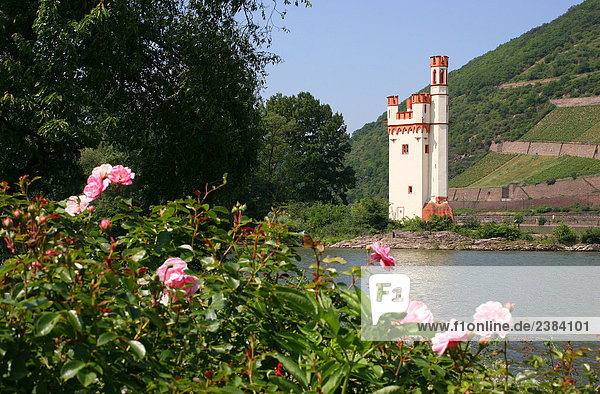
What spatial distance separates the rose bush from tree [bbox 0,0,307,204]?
555cm

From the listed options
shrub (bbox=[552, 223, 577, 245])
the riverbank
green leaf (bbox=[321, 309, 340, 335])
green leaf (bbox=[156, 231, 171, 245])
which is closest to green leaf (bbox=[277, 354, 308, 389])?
green leaf (bbox=[321, 309, 340, 335])

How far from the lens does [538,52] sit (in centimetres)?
10419

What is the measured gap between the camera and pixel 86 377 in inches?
51.8

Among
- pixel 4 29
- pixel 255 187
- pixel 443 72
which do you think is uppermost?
pixel 443 72

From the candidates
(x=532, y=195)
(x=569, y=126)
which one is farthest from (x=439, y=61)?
(x=569, y=126)

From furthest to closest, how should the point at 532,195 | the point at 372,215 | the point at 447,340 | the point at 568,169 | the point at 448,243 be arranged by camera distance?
the point at 568,169, the point at 532,195, the point at 372,215, the point at 448,243, the point at 447,340

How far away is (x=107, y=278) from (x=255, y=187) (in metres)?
34.6

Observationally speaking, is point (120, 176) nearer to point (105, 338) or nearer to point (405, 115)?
point (105, 338)

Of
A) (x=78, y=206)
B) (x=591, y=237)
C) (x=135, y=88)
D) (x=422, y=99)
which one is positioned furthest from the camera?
(x=422, y=99)

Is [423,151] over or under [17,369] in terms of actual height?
over


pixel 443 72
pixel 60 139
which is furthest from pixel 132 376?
pixel 443 72

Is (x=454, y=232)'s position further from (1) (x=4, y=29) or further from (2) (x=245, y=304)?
(2) (x=245, y=304)

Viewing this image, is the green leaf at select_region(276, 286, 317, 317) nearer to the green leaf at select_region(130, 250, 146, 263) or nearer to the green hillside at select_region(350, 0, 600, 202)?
the green leaf at select_region(130, 250, 146, 263)

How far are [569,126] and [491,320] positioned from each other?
287 feet
